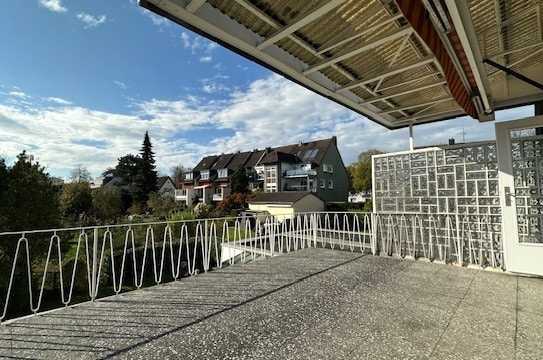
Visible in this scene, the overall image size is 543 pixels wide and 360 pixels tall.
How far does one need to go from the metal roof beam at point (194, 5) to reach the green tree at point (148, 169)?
3131 centimetres

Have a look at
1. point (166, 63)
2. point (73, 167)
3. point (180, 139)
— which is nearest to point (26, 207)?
point (166, 63)

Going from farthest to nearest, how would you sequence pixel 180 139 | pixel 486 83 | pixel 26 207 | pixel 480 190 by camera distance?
pixel 180 139
pixel 26 207
pixel 480 190
pixel 486 83

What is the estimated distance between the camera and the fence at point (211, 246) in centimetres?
335

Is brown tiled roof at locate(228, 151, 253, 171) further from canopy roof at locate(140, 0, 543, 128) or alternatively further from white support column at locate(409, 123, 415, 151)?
canopy roof at locate(140, 0, 543, 128)

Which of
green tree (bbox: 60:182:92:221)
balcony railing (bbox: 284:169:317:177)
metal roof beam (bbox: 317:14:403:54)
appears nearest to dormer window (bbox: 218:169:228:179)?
balcony railing (bbox: 284:169:317:177)

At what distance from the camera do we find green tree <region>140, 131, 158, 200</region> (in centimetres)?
3121

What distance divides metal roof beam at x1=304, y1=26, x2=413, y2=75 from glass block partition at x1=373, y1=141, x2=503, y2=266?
11.2ft

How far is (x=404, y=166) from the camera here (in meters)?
5.91

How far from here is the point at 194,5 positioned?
1972mm

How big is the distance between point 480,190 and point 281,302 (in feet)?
14.4

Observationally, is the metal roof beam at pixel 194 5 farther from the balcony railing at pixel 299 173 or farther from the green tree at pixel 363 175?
the green tree at pixel 363 175

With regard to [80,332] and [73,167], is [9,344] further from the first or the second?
[73,167]

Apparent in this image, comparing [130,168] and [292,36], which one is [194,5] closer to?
[292,36]

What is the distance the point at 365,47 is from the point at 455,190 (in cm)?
384
